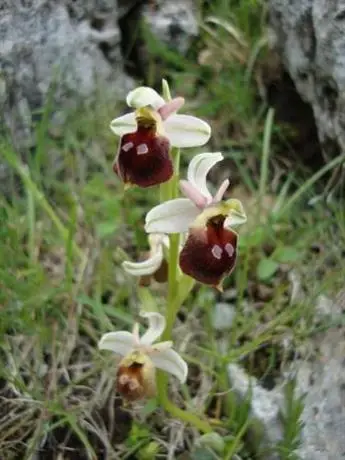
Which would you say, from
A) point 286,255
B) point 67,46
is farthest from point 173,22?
point 286,255

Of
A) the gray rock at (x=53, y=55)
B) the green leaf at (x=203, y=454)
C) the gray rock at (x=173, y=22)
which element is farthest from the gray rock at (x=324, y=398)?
the gray rock at (x=173, y=22)

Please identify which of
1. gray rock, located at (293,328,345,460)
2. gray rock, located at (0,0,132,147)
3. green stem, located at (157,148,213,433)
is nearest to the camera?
green stem, located at (157,148,213,433)

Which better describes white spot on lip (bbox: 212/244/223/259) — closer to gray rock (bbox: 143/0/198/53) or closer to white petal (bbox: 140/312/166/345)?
white petal (bbox: 140/312/166/345)

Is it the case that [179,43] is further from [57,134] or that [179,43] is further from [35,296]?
[35,296]

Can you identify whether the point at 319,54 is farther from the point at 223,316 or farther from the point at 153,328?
the point at 153,328

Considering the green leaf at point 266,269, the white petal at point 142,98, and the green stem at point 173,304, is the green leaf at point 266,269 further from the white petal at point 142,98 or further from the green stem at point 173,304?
the white petal at point 142,98

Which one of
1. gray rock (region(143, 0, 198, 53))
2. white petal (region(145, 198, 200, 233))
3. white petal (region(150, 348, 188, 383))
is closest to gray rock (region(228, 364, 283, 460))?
white petal (region(150, 348, 188, 383))

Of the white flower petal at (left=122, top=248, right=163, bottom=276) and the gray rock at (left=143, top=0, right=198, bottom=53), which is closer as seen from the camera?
the white flower petal at (left=122, top=248, right=163, bottom=276)
